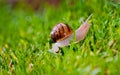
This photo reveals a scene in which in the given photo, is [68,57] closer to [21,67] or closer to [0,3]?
[21,67]

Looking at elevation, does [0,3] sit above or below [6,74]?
above

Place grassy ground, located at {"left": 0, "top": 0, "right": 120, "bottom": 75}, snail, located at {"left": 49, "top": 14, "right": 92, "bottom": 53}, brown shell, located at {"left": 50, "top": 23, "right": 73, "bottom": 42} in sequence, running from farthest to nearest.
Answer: brown shell, located at {"left": 50, "top": 23, "right": 73, "bottom": 42} < snail, located at {"left": 49, "top": 14, "right": 92, "bottom": 53} < grassy ground, located at {"left": 0, "top": 0, "right": 120, "bottom": 75}

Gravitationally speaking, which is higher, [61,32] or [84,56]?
[61,32]

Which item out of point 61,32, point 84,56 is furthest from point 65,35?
point 84,56

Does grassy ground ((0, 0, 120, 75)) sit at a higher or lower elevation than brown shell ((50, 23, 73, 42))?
lower

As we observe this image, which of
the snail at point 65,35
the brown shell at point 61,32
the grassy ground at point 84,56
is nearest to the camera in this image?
the grassy ground at point 84,56

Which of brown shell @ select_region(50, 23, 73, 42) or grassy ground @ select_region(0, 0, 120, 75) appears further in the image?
brown shell @ select_region(50, 23, 73, 42)

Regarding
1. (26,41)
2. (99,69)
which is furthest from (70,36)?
(26,41)

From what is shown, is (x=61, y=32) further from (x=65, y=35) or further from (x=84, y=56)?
(x=84, y=56)
